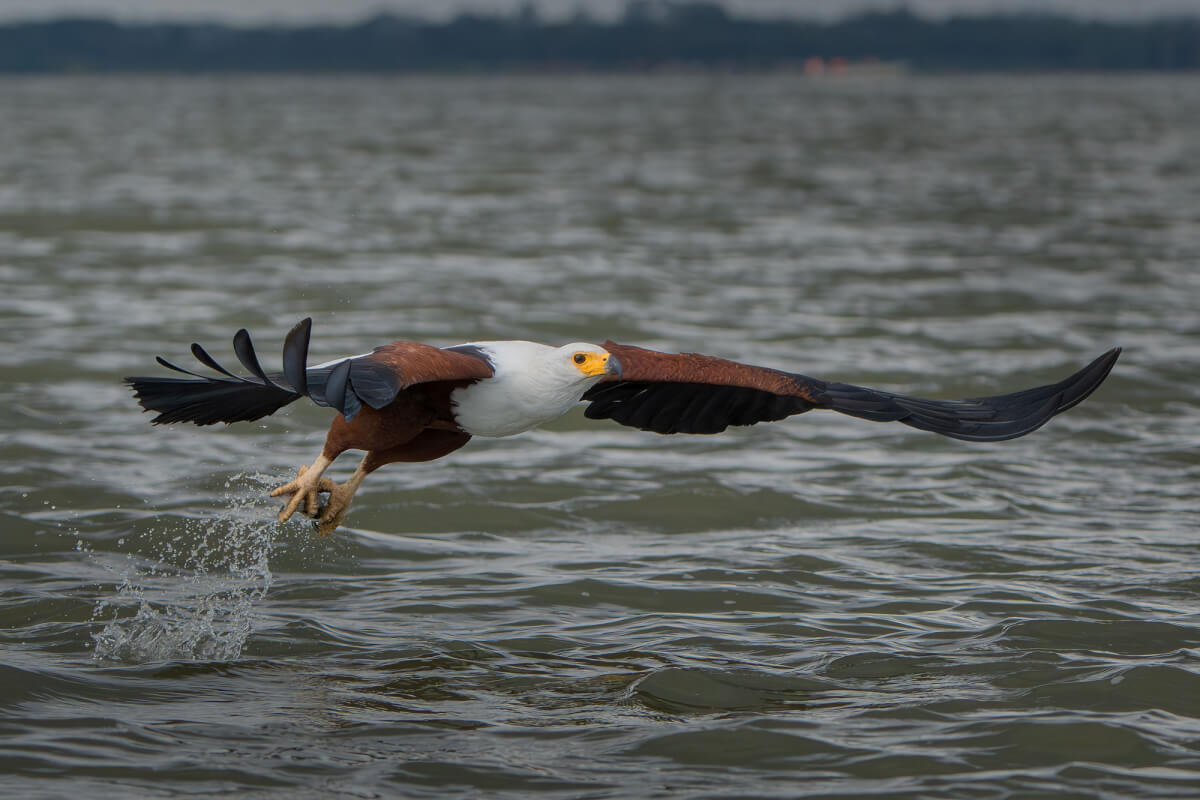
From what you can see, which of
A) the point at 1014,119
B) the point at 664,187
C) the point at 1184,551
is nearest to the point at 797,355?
the point at 1184,551

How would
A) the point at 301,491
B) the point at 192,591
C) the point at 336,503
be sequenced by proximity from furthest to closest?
the point at 192,591 → the point at 336,503 → the point at 301,491

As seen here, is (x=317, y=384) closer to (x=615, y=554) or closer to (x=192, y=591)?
(x=192, y=591)

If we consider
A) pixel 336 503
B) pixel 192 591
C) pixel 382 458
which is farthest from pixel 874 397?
pixel 192 591

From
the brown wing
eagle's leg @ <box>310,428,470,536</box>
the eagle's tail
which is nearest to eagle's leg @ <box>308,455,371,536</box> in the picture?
eagle's leg @ <box>310,428,470,536</box>

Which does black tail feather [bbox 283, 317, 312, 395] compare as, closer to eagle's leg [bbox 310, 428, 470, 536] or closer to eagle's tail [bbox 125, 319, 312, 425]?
eagle's tail [bbox 125, 319, 312, 425]

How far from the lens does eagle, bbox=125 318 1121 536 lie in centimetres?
693

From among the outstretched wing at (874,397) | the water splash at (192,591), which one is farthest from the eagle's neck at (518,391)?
the water splash at (192,591)

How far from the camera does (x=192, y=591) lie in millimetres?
9430

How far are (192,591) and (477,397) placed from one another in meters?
2.87

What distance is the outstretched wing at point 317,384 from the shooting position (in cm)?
651

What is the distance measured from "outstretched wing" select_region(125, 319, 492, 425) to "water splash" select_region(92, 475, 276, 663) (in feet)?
5.39

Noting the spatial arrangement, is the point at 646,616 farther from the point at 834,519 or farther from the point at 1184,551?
the point at 1184,551

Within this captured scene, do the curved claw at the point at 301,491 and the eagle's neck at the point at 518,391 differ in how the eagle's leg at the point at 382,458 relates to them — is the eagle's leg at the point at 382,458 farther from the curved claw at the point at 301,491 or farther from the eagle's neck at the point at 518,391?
the eagle's neck at the point at 518,391

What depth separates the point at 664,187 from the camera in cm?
4016
